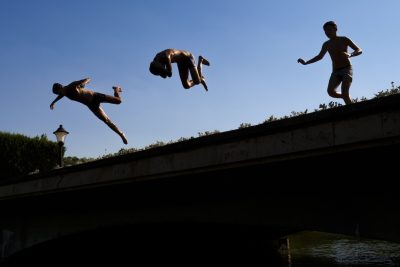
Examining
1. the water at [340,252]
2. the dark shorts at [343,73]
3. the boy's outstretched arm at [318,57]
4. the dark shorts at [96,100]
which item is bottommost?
the water at [340,252]

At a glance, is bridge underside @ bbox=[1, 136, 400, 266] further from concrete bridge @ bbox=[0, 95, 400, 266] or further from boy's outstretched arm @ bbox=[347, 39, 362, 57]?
boy's outstretched arm @ bbox=[347, 39, 362, 57]

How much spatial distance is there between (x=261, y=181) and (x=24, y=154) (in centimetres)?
1763

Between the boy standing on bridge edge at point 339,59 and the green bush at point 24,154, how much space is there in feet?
51.0

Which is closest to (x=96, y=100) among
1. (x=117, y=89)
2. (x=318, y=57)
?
(x=117, y=89)

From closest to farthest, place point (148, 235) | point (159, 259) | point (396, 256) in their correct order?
point (148, 235) → point (159, 259) → point (396, 256)

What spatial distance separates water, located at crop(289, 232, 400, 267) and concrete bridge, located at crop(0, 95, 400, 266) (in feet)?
37.2

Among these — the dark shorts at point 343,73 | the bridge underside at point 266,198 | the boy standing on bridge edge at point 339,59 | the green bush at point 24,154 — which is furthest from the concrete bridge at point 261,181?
the green bush at point 24,154

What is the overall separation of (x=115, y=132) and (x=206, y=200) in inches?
242

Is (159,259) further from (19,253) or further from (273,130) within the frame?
(273,130)

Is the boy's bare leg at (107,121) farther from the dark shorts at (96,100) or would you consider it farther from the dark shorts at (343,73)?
the dark shorts at (343,73)

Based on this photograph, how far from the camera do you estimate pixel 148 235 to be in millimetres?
16234

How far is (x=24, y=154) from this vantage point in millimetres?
22328

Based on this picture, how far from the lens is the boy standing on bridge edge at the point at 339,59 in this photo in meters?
8.08

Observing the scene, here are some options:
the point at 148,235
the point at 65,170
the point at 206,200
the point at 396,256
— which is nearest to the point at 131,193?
the point at 65,170
